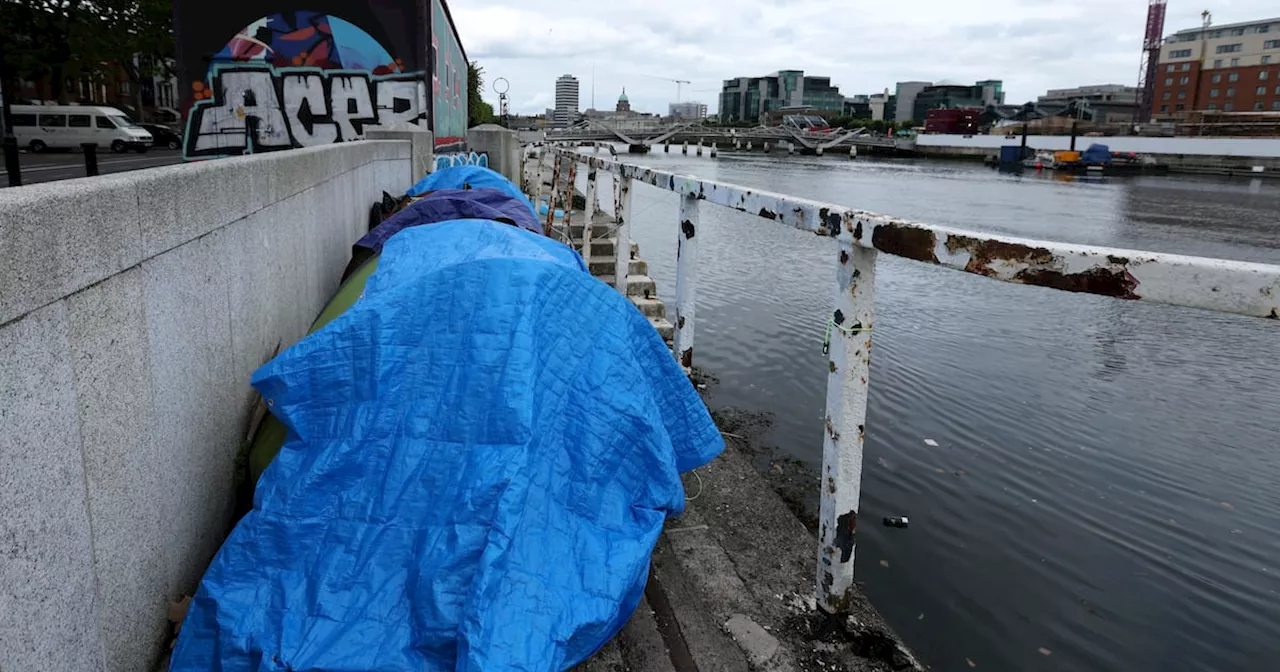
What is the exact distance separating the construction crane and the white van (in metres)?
133

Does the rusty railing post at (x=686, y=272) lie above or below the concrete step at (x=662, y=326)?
above

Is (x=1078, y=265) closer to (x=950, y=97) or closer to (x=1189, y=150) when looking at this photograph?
→ (x=1189, y=150)

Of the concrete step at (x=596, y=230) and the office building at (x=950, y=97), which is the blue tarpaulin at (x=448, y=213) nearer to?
the concrete step at (x=596, y=230)

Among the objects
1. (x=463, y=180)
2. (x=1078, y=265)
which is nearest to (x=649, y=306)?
(x=463, y=180)

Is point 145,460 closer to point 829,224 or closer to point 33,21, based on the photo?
point 829,224

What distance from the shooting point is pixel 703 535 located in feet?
11.6

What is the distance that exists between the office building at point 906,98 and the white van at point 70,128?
179 metres

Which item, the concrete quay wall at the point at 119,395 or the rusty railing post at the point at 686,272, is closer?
the concrete quay wall at the point at 119,395

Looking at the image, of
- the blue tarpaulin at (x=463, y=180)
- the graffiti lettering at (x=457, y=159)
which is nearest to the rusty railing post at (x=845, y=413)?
the blue tarpaulin at (x=463, y=180)

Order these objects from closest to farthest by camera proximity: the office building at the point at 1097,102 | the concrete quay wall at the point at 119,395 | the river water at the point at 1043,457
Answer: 1. the concrete quay wall at the point at 119,395
2. the river water at the point at 1043,457
3. the office building at the point at 1097,102

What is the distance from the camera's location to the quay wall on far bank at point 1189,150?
66.0 meters

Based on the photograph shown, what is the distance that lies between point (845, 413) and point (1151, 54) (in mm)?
148893

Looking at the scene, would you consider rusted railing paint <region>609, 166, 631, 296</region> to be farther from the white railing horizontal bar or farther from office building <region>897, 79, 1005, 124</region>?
office building <region>897, 79, 1005, 124</region>

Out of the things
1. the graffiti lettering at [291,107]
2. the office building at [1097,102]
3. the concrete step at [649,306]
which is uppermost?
the office building at [1097,102]
